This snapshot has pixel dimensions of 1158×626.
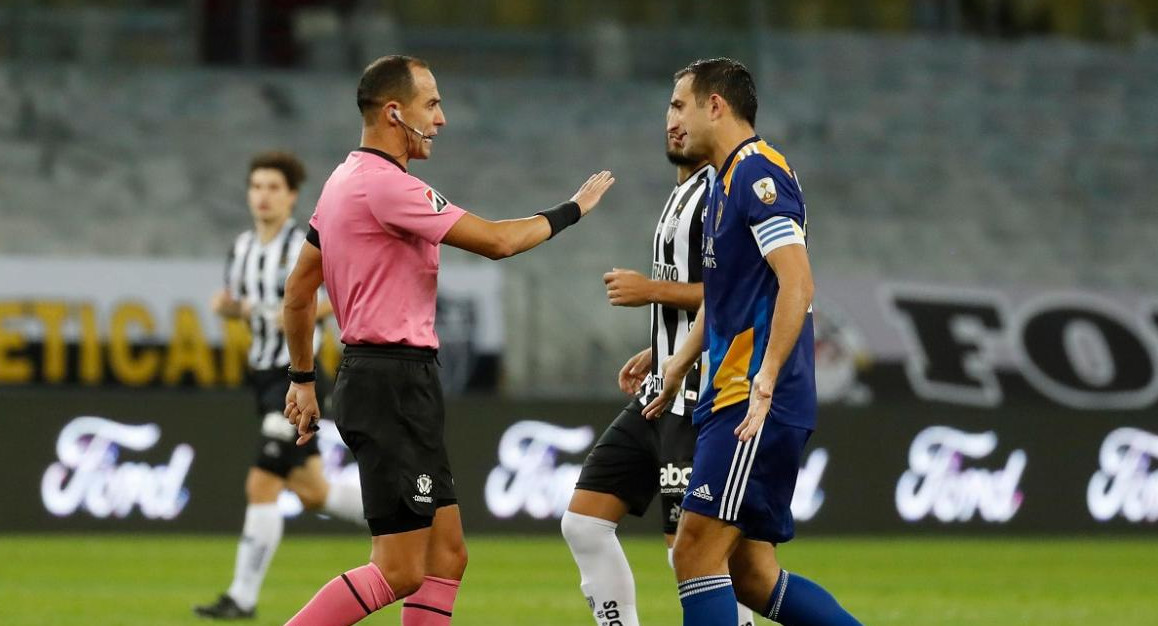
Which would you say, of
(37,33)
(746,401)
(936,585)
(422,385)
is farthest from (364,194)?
(37,33)

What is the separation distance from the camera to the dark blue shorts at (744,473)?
5.75m

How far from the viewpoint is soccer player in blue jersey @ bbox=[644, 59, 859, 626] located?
5664 mm

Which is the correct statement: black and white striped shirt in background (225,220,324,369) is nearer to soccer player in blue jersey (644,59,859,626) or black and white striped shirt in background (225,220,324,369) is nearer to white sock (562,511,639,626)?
white sock (562,511,639,626)

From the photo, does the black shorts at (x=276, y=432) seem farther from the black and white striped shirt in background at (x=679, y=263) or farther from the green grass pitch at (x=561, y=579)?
the black and white striped shirt in background at (x=679, y=263)

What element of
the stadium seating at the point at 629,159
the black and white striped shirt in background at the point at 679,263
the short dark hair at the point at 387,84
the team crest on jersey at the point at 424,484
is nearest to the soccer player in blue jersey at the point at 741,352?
the black and white striped shirt in background at the point at 679,263

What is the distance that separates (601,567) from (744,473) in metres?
1.17

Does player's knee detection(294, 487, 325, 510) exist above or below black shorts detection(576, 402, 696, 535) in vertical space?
below

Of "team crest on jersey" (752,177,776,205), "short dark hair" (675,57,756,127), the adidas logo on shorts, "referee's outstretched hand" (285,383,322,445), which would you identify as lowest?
the adidas logo on shorts

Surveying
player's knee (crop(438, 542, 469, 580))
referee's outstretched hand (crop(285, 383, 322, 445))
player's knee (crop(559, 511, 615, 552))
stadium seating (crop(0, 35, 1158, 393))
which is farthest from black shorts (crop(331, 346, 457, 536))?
stadium seating (crop(0, 35, 1158, 393))

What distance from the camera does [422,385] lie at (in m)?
5.92

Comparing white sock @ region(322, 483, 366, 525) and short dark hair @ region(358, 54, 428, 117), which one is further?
white sock @ region(322, 483, 366, 525)

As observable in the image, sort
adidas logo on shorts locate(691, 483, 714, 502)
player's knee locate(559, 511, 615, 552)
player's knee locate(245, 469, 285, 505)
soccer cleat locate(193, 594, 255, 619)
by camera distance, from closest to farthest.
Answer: adidas logo on shorts locate(691, 483, 714, 502) → player's knee locate(559, 511, 615, 552) → soccer cleat locate(193, 594, 255, 619) → player's knee locate(245, 469, 285, 505)

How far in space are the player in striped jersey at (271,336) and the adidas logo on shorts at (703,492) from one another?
3809 mm

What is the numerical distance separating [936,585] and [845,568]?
119cm
